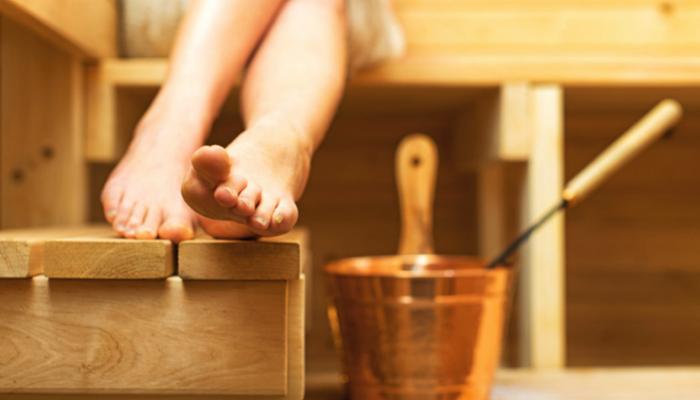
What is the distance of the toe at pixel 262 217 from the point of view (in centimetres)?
62

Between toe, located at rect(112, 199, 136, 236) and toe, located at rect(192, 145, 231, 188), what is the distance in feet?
0.55

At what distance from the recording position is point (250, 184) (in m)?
0.64

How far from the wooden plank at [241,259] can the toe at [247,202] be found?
0.05 meters

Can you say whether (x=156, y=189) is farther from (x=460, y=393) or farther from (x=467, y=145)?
(x=467, y=145)

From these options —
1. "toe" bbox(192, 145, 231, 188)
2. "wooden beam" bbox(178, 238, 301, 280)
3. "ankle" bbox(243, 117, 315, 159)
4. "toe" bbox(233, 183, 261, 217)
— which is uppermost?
"ankle" bbox(243, 117, 315, 159)

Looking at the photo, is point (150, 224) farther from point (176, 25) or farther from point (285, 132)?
point (176, 25)

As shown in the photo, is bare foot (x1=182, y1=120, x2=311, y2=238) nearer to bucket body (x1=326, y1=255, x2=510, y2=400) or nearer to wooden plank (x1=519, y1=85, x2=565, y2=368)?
bucket body (x1=326, y1=255, x2=510, y2=400)

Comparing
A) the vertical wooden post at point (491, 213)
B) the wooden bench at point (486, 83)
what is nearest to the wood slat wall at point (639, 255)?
the vertical wooden post at point (491, 213)

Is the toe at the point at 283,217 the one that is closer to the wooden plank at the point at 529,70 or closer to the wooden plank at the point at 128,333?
the wooden plank at the point at 128,333

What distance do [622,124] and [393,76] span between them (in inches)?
28.0

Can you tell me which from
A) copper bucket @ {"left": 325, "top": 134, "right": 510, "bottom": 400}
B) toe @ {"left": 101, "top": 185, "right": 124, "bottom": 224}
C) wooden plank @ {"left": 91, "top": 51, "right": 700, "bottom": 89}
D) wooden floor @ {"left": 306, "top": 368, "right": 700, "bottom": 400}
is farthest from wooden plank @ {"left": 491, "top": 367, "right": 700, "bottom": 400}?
toe @ {"left": 101, "top": 185, "right": 124, "bottom": 224}

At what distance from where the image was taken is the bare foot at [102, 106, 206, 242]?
0.73 metres

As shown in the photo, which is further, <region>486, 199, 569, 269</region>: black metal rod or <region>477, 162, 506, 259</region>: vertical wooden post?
<region>477, 162, 506, 259</region>: vertical wooden post

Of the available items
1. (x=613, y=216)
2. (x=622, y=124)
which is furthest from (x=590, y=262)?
(x=622, y=124)
